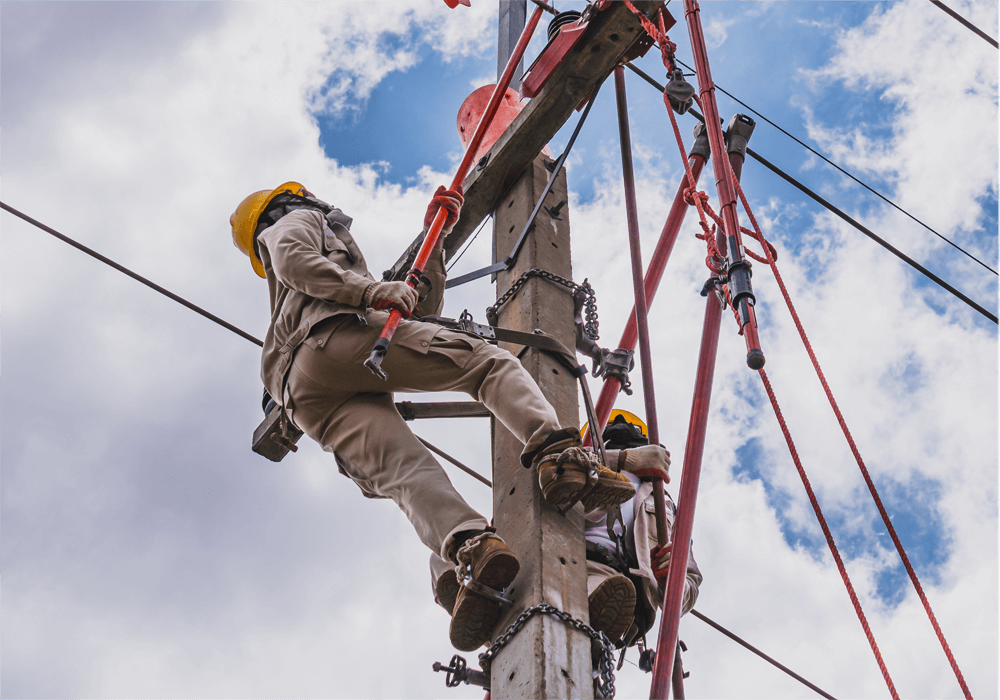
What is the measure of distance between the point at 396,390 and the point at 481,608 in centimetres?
85

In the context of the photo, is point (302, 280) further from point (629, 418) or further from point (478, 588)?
point (629, 418)

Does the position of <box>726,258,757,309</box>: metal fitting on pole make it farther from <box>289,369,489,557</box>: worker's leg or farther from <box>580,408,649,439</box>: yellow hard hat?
<box>580,408,649,439</box>: yellow hard hat

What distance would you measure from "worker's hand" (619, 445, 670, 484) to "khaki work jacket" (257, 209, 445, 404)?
116 cm

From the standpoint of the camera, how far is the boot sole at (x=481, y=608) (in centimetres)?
289

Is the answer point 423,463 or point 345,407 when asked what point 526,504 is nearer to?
point 423,463

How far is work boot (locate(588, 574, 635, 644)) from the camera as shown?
3102 mm

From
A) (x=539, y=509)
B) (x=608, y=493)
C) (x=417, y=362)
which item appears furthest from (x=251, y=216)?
(x=608, y=493)

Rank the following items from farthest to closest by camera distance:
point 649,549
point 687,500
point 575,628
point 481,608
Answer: point 649,549 → point 687,500 → point 481,608 → point 575,628

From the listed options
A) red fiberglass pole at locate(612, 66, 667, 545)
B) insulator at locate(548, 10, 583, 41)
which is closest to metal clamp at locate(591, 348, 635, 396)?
red fiberglass pole at locate(612, 66, 667, 545)

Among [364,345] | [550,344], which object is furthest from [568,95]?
[364,345]

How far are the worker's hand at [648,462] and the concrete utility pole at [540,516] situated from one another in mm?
440

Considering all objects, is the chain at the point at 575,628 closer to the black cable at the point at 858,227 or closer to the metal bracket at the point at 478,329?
the metal bracket at the point at 478,329

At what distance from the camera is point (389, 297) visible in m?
3.35

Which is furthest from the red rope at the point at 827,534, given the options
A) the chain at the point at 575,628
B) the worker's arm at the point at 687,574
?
the chain at the point at 575,628
